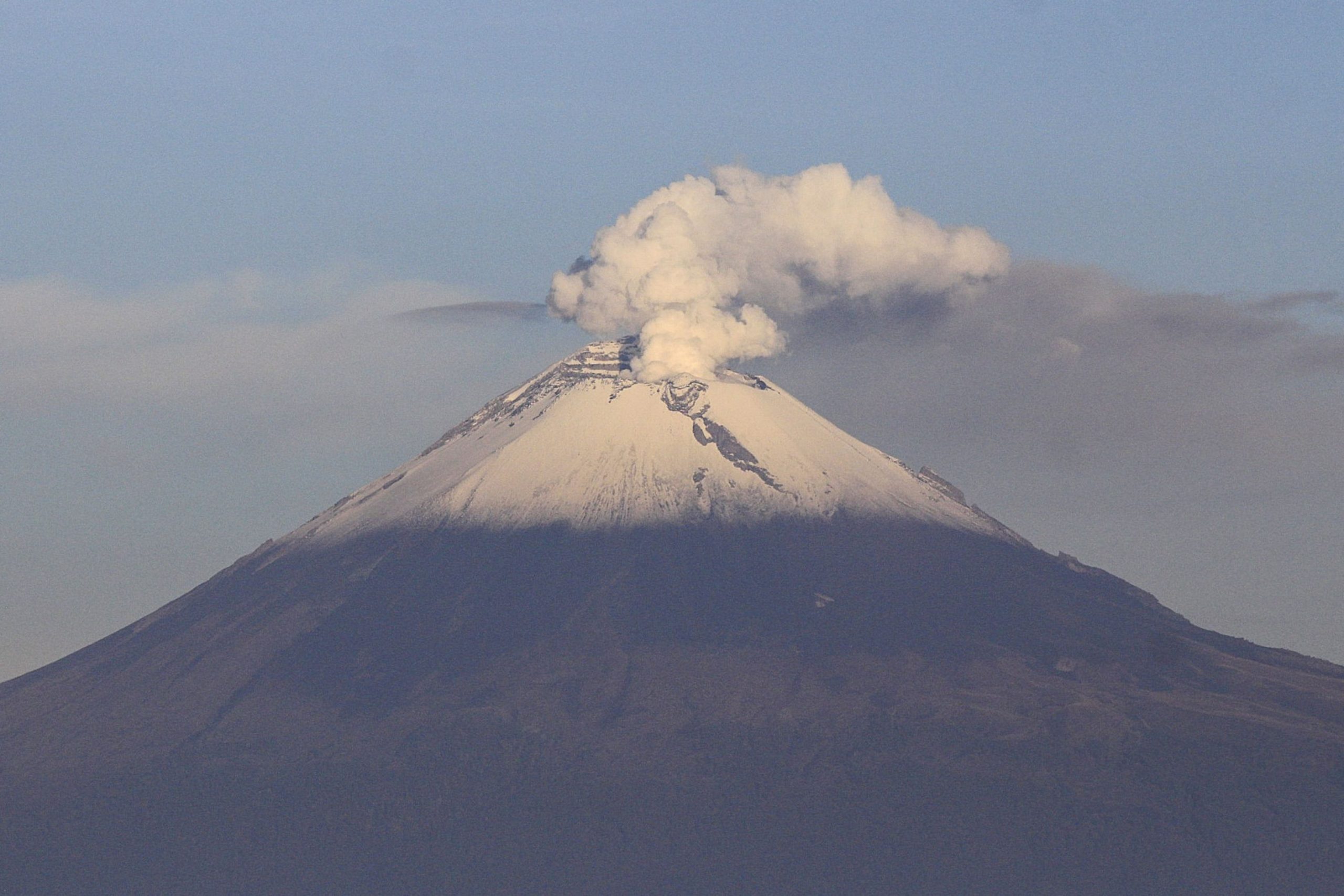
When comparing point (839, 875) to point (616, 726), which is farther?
point (616, 726)

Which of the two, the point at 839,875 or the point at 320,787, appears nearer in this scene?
the point at 839,875

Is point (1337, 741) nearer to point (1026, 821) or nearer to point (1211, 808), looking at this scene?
point (1211, 808)

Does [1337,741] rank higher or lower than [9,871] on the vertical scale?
higher

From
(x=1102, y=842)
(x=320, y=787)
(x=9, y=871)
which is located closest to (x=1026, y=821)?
(x=1102, y=842)

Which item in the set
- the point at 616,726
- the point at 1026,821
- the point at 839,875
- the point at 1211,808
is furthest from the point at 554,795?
the point at 1211,808

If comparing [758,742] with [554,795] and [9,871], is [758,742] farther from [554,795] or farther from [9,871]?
[9,871]

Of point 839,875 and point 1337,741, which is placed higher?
point 1337,741

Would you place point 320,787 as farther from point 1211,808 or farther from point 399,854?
point 1211,808

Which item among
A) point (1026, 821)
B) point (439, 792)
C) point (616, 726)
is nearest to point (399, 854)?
point (439, 792)
